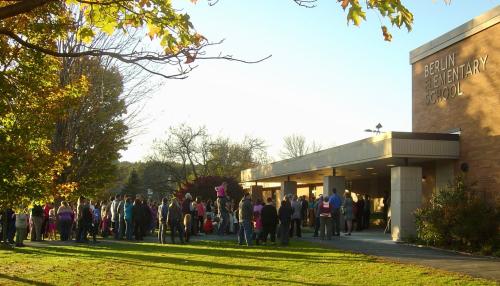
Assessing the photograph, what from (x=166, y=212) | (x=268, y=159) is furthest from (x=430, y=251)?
(x=268, y=159)

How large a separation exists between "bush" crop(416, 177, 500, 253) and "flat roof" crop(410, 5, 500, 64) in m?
5.43

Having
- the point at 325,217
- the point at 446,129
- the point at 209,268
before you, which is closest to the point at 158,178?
the point at 325,217

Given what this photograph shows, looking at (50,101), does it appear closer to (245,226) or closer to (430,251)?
A: (245,226)

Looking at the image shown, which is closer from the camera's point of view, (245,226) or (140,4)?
(140,4)

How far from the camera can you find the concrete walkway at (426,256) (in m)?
12.4

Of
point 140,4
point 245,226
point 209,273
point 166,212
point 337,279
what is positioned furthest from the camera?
point 166,212

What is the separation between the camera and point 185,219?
2100 centimetres

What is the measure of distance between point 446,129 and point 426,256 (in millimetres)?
8245

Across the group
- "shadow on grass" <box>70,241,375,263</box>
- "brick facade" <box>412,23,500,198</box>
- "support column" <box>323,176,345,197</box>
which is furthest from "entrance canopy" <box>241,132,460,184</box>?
"shadow on grass" <box>70,241,375,263</box>

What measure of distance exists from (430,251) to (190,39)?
11.7 m

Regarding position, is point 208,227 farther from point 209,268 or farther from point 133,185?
point 133,185

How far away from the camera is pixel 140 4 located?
7.25 metres

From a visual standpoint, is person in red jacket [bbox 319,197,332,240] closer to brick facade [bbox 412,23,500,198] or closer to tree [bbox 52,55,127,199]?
brick facade [bbox 412,23,500,198]

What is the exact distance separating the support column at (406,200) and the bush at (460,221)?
1201 mm
